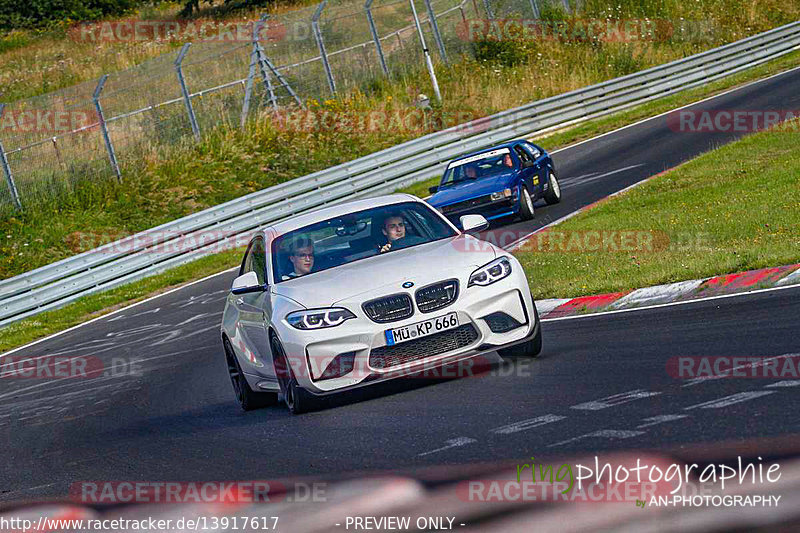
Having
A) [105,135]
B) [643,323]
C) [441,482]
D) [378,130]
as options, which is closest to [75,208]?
[105,135]

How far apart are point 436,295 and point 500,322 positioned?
0.56 meters

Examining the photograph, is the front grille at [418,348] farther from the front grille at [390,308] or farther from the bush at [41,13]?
the bush at [41,13]

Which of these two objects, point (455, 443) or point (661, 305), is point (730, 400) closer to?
point (455, 443)

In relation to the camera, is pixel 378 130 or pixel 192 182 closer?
pixel 192 182

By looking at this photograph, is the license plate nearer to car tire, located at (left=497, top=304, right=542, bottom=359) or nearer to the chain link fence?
car tire, located at (left=497, top=304, right=542, bottom=359)

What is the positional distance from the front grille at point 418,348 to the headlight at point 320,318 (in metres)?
0.35

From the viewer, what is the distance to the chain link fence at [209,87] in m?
31.3

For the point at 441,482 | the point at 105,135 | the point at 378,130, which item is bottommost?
the point at 378,130

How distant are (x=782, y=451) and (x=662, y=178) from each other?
645 inches

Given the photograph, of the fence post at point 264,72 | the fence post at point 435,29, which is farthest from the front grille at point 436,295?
the fence post at point 435,29

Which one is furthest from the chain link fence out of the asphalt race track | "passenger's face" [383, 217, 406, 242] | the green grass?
"passenger's face" [383, 217, 406, 242]

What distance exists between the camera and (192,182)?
32969mm

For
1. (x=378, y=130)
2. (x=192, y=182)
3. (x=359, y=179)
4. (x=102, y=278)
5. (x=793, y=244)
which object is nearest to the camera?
(x=793, y=244)

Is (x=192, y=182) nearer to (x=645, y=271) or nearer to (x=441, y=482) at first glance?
(x=645, y=271)
